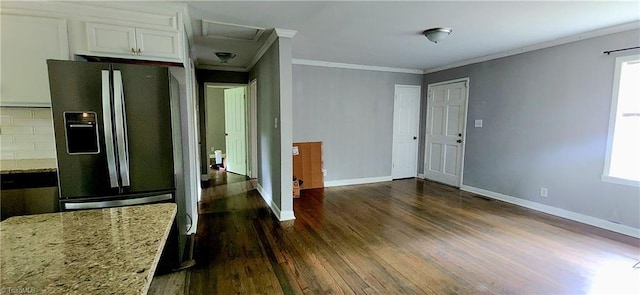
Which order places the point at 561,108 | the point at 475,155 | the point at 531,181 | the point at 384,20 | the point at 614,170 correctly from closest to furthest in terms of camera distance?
the point at 384,20 < the point at 614,170 < the point at 561,108 < the point at 531,181 < the point at 475,155

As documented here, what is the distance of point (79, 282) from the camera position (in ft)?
2.36

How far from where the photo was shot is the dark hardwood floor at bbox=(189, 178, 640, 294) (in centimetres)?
224

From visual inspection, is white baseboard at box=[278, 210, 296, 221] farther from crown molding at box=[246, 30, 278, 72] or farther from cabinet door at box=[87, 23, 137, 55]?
cabinet door at box=[87, 23, 137, 55]

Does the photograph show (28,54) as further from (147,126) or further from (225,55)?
(225,55)

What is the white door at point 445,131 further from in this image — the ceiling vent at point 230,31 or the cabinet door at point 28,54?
the cabinet door at point 28,54

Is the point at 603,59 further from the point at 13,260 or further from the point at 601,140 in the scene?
the point at 13,260

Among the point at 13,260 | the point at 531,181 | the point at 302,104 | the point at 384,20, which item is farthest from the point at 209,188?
the point at 531,181

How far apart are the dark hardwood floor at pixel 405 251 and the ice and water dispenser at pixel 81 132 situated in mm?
1240

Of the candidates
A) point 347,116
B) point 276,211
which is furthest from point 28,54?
point 347,116

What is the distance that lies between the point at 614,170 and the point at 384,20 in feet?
10.2

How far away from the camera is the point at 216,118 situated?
8.00 m

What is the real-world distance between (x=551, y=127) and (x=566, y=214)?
3.68 feet

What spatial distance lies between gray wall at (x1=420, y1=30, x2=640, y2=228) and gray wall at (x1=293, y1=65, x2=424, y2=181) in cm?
147

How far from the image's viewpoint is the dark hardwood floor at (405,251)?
2.24 meters
